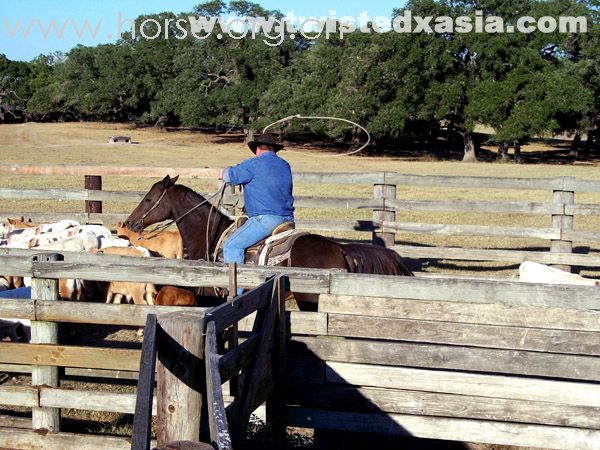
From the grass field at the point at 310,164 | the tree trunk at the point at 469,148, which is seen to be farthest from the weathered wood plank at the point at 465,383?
the tree trunk at the point at 469,148

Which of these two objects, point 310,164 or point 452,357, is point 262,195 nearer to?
point 452,357

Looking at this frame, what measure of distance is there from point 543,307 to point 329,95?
49.1 metres

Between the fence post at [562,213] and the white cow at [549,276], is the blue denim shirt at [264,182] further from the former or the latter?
the fence post at [562,213]

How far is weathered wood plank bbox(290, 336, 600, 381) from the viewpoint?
17.7 ft

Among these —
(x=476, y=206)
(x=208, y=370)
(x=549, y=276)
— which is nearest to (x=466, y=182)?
(x=476, y=206)

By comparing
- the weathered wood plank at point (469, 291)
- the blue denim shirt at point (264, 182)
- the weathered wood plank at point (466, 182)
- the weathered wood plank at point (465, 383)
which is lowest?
the weathered wood plank at point (465, 383)

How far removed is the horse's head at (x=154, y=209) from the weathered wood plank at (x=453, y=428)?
540 cm

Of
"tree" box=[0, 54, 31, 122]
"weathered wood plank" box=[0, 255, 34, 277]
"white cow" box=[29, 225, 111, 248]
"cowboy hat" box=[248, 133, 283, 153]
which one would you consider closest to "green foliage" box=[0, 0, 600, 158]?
"white cow" box=[29, 225, 111, 248]

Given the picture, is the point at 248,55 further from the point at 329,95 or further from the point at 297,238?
the point at 297,238

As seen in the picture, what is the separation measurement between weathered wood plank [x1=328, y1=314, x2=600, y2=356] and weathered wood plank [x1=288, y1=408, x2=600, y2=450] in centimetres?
52

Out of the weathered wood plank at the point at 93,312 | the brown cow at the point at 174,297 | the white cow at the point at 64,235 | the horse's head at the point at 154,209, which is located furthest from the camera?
the white cow at the point at 64,235

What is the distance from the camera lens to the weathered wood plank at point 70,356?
219 inches

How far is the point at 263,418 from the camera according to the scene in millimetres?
6160

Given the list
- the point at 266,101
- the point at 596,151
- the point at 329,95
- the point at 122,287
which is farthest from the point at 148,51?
the point at 122,287
